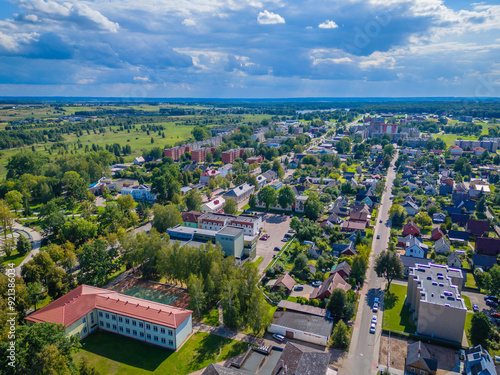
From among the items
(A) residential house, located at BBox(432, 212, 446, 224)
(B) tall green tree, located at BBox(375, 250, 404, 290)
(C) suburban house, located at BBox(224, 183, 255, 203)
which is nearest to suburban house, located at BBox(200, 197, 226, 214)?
(C) suburban house, located at BBox(224, 183, 255, 203)

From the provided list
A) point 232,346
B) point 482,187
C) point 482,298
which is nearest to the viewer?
point 232,346

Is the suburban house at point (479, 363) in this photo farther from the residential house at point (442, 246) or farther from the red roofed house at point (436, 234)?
the red roofed house at point (436, 234)

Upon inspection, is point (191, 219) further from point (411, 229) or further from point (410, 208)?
point (410, 208)

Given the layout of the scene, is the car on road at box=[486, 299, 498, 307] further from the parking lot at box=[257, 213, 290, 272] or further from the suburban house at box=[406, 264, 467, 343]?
the parking lot at box=[257, 213, 290, 272]

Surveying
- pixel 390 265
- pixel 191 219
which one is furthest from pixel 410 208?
pixel 191 219

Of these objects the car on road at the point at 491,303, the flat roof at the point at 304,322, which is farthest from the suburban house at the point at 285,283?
the car on road at the point at 491,303

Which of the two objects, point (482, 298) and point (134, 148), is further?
point (134, 148)

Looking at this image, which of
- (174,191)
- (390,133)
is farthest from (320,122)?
(174,191)

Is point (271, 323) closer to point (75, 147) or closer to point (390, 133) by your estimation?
point (75, 147)
